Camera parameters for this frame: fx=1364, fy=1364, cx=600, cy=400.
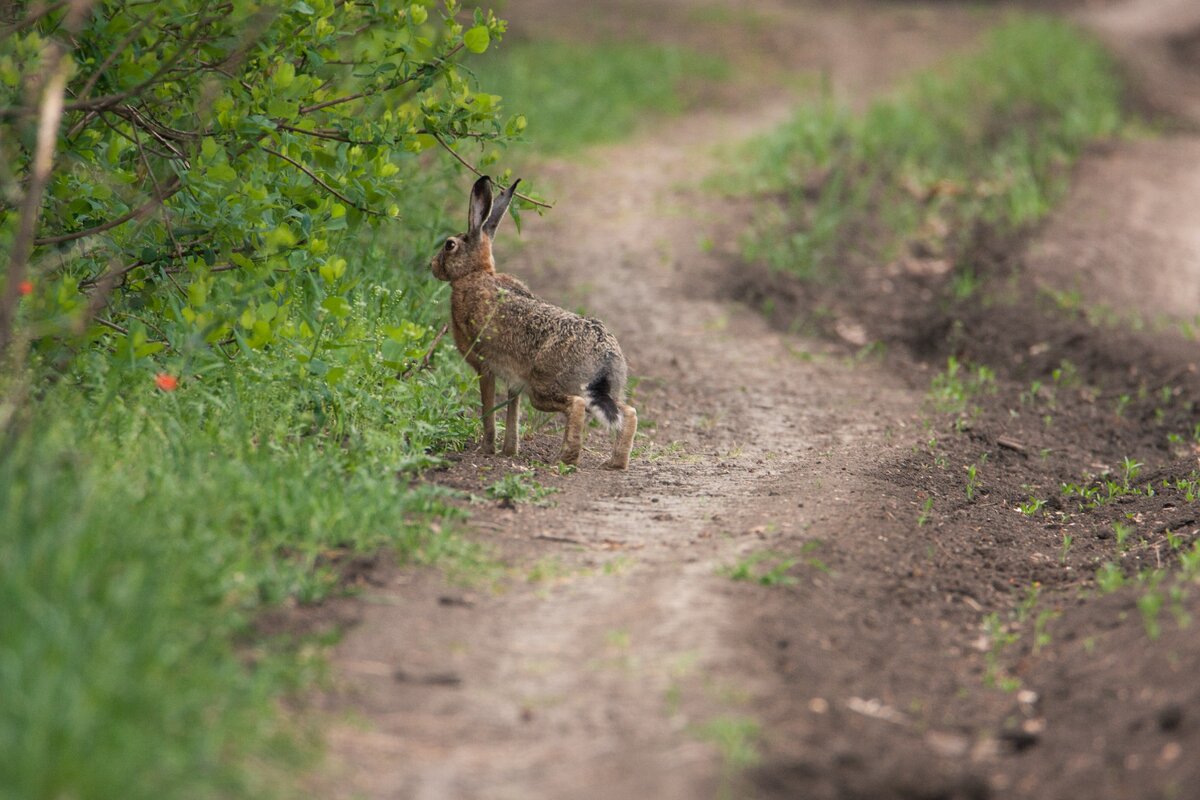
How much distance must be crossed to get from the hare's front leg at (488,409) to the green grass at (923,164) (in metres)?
4.98

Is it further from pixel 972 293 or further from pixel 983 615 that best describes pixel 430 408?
pixel 972 293

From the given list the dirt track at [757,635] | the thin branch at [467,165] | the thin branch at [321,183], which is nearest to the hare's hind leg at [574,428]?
the dirt track at [757,635]

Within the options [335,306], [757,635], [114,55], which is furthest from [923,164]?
[757,635]

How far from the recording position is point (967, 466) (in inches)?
297

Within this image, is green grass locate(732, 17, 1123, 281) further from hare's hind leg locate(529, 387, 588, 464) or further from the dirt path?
hare's hind leg locate(529, 387, 588, 464)

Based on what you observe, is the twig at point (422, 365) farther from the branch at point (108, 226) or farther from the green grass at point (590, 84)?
the green grass at point (590, 84)

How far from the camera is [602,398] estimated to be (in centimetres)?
691

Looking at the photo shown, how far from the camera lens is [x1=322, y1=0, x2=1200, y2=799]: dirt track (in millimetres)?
4008

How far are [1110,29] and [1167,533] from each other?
65.0 feet

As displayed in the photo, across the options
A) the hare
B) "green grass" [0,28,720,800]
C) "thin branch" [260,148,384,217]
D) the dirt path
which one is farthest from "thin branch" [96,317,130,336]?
the dirt path

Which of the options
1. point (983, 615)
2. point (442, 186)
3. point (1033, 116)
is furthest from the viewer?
point (1033, 116)

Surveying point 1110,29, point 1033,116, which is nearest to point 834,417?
point 1033,116

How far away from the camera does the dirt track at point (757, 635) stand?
13.1 ft

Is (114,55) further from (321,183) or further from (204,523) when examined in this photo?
(204,523)
